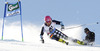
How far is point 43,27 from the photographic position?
9141 mm

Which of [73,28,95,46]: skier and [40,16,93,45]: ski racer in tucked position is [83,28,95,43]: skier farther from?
[40,16,93,45]: ski racer in tucked position

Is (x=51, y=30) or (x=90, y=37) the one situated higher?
(x=51, y=30)

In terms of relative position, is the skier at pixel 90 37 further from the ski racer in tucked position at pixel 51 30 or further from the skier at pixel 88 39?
the ski racer in tucked position at pixel 51 30

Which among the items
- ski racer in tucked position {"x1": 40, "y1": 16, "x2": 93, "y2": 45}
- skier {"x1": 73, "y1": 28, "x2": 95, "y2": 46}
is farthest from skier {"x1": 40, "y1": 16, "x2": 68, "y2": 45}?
skier {"x1": 73, "y1": 28, "x2": 95, "y2": 46}

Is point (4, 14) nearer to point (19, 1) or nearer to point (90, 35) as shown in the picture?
point (19, 1)

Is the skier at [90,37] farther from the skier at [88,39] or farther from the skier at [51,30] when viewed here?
the skier at [51,30]

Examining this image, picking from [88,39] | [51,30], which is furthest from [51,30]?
[88,39]

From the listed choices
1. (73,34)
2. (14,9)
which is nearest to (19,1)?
(14,9)

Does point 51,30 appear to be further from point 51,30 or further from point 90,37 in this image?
point 90,37

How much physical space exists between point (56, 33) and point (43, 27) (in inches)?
30.5

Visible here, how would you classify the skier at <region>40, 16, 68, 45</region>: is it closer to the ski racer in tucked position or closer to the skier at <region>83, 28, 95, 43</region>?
the ski racer in tucked position

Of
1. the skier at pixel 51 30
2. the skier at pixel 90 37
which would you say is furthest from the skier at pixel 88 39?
the skier at pixel 51 30

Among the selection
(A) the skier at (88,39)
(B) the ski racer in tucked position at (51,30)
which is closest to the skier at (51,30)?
(B) the ski racer in tucked position at (51,30)

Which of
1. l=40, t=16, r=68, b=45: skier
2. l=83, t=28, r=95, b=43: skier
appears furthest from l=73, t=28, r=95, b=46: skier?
l=40, t=16, r=68, b=45: skier
